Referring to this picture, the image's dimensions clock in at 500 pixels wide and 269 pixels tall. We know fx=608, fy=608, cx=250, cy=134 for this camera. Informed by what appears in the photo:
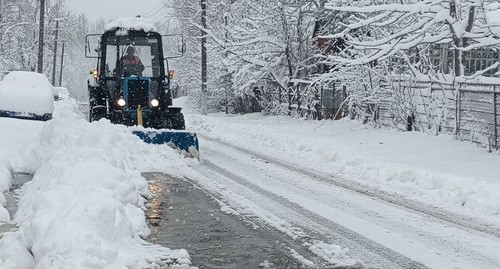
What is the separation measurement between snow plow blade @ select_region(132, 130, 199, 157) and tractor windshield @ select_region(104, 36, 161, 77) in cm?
295

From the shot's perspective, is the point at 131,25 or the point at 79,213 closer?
A: the point at 79,213

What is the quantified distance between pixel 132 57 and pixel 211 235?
29.7ft

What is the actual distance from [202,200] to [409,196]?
3.08m

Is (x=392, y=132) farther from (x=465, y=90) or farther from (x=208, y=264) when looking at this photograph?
(x=208, y=264)

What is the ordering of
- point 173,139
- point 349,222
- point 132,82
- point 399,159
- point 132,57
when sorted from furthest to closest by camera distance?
point 132,57 → point 132,82 → point 399,159 → point 173,139 → point 349,222

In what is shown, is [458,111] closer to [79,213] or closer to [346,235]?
[346,235]

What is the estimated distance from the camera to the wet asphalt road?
18.6 ft

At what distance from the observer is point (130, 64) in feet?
48.3

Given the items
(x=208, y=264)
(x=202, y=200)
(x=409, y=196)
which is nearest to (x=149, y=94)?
(x=202, y=200)

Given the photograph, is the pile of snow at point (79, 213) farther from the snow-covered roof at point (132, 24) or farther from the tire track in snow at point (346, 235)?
the snow-covered roof at point (132, 24)

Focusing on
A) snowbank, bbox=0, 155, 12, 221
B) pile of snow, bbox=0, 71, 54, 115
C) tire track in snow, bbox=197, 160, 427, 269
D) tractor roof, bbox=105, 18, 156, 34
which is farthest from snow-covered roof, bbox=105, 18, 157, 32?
tire track in snow, bbox=197, 160, 427, 269

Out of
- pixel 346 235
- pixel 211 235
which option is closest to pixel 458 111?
pixel 346 235

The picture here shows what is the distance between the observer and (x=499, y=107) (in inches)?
506

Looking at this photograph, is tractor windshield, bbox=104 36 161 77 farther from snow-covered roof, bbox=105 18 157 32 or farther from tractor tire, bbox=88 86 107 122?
tractor tire, bbox=88 86 107 122
